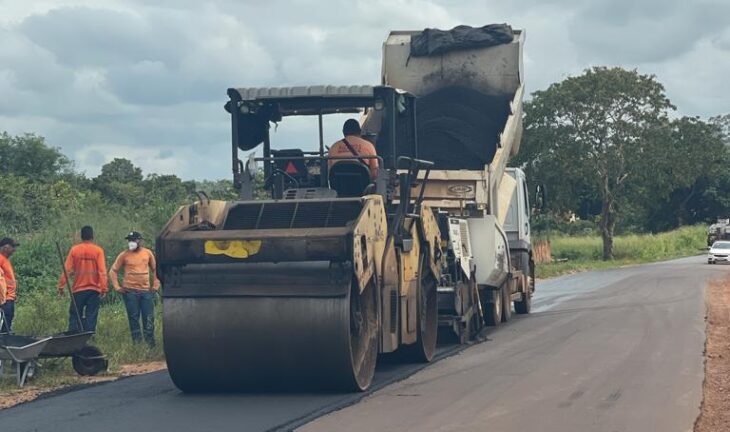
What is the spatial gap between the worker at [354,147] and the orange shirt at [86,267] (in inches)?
139

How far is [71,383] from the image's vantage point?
34.8 feet

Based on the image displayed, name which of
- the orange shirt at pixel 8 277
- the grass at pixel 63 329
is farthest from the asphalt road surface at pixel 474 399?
the orange shirt at pixel 8 277

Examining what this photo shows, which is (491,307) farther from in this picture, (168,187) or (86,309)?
(168,187)

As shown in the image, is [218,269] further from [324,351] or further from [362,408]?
[362,408]

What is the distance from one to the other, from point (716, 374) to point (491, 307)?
5616mm

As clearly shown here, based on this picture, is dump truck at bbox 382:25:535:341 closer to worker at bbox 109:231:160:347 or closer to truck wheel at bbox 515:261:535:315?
truck wheel at bbox 515:261:535:315

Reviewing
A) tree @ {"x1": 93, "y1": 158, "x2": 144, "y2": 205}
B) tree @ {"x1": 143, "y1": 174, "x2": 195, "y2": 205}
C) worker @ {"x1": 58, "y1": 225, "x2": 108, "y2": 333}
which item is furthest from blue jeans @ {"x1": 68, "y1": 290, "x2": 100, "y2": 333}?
tree @ {"x1": 143, "y1": 174, "x2": 195, "y2": 205}

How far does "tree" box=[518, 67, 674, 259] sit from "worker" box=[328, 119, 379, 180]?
36.0m

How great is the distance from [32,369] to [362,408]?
3731mm

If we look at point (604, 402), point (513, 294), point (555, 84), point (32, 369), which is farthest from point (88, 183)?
point (604, 402)

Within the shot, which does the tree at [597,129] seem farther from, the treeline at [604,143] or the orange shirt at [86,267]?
the orange shirt at [86,267]

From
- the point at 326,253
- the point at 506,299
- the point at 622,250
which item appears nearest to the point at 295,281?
the point at 326,253

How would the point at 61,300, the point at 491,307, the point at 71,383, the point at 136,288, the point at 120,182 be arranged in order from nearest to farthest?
1. the point at 71,383
2. the point at 136,288
3. the point at 491,307
4. the point at 61,300
5. the point at 120,182

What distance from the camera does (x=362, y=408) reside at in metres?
8.75
